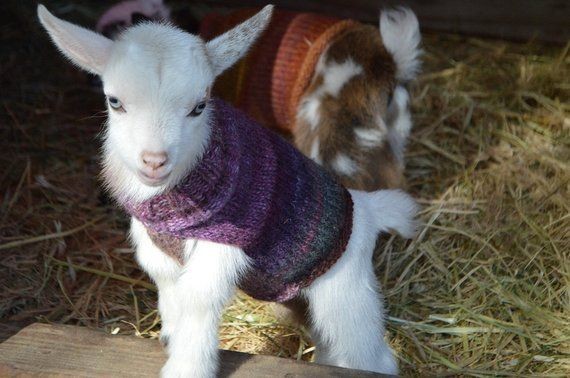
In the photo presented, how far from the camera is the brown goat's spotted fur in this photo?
2898 mm

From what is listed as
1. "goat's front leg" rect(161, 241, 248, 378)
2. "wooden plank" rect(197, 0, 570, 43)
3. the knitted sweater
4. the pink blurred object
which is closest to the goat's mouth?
the knitted sweater

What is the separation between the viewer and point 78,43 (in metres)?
1.75

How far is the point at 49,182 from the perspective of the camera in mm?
3225

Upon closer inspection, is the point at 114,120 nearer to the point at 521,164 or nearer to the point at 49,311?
the point at 49,311

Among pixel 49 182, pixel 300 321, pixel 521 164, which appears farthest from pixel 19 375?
pixel 521 164

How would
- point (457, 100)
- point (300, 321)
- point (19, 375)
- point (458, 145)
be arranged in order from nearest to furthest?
point (19, 375), point (300, 321), point (458, 145), point (457, 100)

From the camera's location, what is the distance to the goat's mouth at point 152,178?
1681 millimetres

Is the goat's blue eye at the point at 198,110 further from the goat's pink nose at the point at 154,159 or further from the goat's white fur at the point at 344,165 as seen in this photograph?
the goat's white fur at the point at 344,165

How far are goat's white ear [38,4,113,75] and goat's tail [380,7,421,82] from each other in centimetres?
142

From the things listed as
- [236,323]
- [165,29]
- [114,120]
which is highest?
[165,29]

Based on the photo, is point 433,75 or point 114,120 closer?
point 114,120

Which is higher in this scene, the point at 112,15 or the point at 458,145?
the point at 112,15

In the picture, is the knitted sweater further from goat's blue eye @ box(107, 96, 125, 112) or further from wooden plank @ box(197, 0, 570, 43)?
wooden plank @ box(197, 0, 570, 43)

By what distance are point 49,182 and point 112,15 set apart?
758mm
